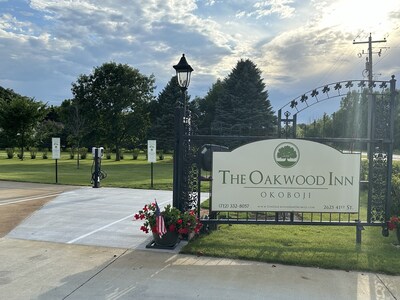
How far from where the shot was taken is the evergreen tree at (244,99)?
31500 millimetres

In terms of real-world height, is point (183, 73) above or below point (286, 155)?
above

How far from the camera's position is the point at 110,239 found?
5809 mm

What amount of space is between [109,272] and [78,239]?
1.66 m

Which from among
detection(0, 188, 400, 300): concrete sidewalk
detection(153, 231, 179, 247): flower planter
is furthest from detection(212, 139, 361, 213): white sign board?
detection(0, 188, 400, 300): concrete sidewalk

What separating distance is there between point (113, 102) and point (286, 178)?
31.7 m

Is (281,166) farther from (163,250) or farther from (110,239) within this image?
(110,239)

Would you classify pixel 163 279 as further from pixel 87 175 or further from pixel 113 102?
pixel 113 102

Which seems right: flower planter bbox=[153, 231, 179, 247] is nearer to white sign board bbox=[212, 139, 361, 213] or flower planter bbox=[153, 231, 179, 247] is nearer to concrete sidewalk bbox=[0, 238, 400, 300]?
concrete sidewalk bbox=[0, 238, 400, 300]

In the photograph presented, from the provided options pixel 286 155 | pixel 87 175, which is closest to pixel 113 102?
pixel 87 175

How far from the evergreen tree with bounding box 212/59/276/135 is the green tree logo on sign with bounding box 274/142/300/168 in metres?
25.1

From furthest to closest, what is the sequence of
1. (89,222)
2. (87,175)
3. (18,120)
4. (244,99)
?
(18,120) < (244,99) < (87,175) < (89,222)

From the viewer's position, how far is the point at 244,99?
109 ft

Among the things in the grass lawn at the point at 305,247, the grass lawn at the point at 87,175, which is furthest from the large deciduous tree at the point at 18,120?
the grass lawn at the point at 305,247

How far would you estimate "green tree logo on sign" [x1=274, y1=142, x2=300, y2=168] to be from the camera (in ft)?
18.7
